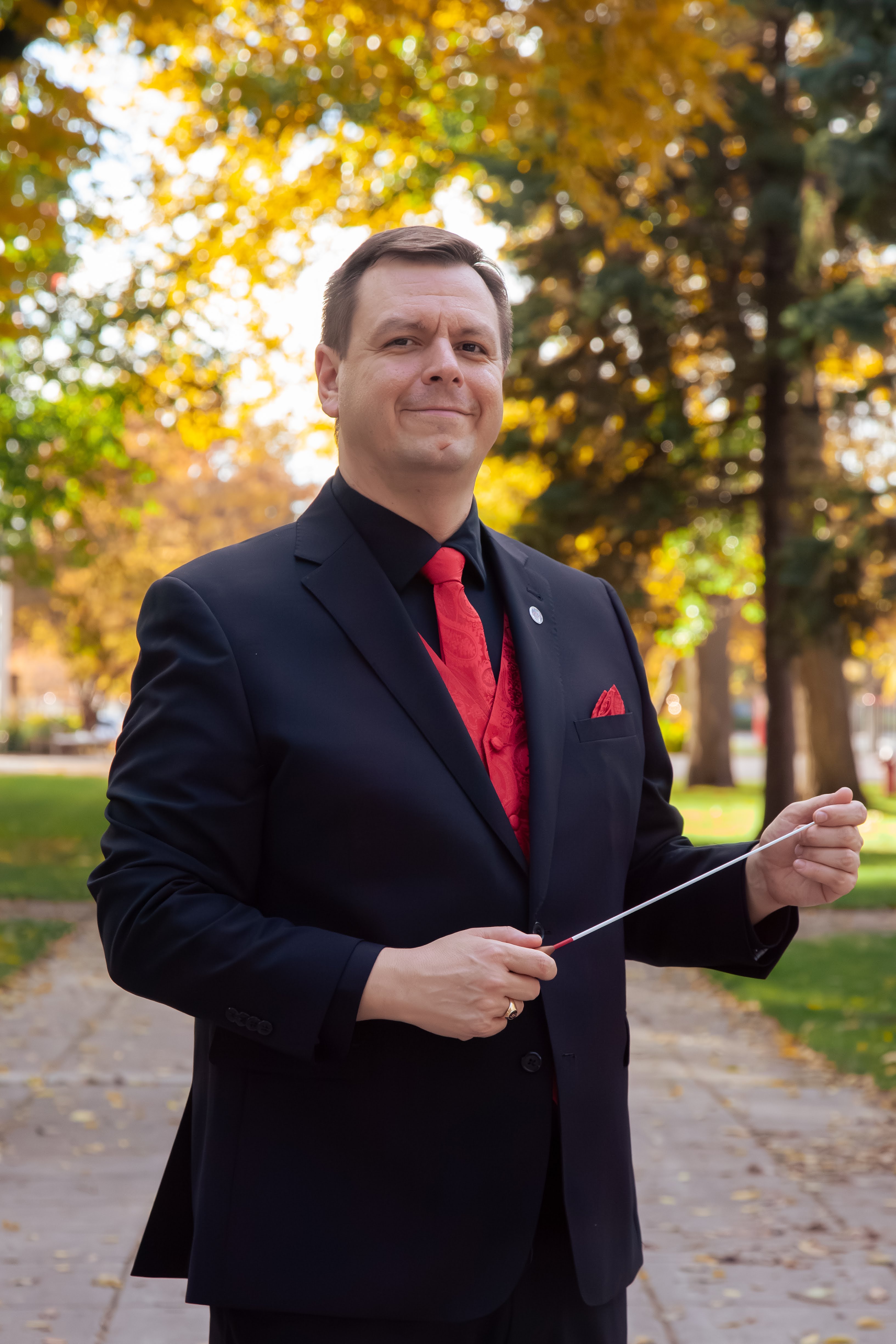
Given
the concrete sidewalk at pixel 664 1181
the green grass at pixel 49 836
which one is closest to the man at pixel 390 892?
the concrete sidewalk at pixel 664 1181

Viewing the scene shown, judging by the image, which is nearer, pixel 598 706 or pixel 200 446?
pixel 598 706

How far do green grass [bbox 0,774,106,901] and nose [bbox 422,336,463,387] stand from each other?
288 inches

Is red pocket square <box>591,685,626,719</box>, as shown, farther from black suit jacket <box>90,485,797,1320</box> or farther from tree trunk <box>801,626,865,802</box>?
tree trunk <box>801,626,865,802</box>

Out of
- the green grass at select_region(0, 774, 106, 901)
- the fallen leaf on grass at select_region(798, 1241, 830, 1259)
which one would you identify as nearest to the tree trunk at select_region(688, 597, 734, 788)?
the green grass at select_region(0, 774, 106, 901)

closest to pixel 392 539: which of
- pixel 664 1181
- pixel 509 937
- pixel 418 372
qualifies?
pixel 418 372

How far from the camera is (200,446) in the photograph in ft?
54.0

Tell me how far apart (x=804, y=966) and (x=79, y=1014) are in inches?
206

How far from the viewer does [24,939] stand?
1074 cm

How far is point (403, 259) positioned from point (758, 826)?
17739 millimetres

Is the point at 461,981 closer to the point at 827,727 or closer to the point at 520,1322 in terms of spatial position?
the point at 520,1322

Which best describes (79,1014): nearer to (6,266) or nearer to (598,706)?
(6,266)

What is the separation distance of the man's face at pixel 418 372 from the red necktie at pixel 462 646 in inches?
5.7

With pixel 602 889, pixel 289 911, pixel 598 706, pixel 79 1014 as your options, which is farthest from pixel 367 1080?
pixel 79 1014

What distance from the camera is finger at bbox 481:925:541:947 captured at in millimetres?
1782
